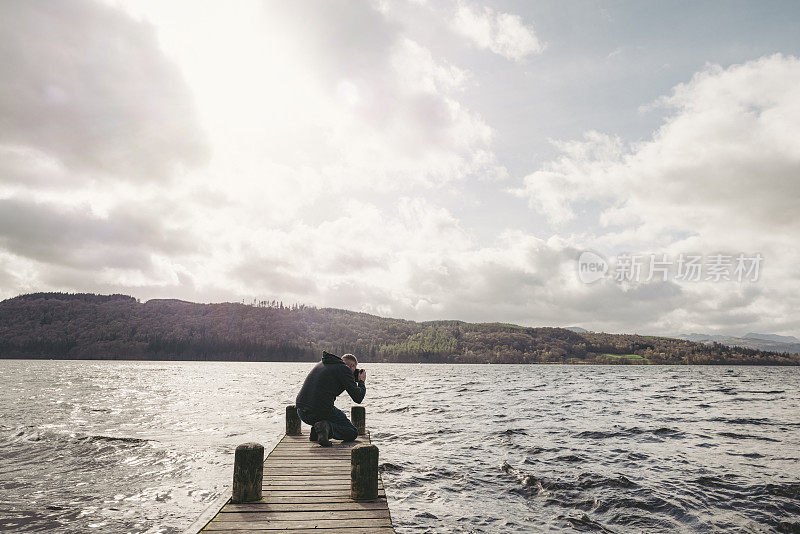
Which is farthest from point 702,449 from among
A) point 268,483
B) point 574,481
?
point 268,483

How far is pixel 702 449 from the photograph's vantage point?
21.4m

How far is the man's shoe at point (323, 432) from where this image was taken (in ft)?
44.8

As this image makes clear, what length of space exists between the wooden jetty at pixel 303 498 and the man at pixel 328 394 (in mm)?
2141

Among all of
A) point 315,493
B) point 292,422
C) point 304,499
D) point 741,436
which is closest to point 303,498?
point 304,499

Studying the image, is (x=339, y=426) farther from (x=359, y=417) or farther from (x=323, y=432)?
(x=359, y=417)

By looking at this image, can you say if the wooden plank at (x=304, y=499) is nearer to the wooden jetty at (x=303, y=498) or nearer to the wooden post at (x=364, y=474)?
the wooden jetty at (x=303, y=498)

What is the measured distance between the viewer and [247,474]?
8.27 meters

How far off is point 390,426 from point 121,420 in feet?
63.0

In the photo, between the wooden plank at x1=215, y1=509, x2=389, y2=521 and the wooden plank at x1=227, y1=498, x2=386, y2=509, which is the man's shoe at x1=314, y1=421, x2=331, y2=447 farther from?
the wooden plank at x1=215, y1=509, x2=389, y2=521

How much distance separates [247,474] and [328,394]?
4846 millimetres

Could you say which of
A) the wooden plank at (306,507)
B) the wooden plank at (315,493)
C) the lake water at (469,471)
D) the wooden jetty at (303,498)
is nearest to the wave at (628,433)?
the lake water at (469,471)

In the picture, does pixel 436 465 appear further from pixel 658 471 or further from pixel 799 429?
pixel 799 429

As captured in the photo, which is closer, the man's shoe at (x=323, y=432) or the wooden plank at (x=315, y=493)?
the wooden plank at (x=315, y=493)

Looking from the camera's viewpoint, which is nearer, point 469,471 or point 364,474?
point 364,474
